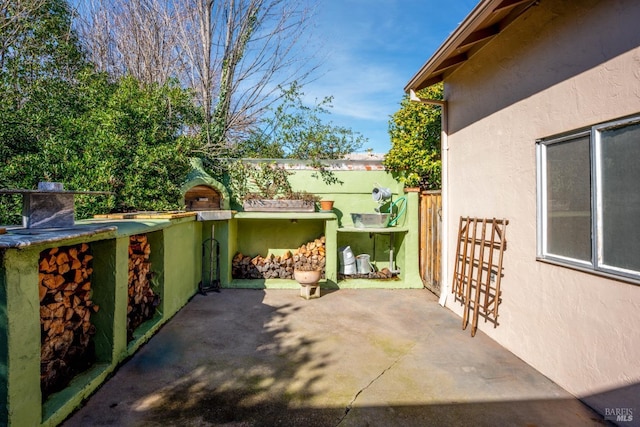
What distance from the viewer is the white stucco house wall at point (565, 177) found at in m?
2.39

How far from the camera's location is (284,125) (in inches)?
326

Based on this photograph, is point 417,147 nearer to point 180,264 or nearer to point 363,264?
point 363,264

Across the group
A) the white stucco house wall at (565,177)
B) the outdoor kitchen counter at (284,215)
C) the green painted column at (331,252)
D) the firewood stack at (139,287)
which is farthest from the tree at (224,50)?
the white stucco house wall at (565,177)

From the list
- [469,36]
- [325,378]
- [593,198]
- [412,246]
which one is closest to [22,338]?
[325,378]

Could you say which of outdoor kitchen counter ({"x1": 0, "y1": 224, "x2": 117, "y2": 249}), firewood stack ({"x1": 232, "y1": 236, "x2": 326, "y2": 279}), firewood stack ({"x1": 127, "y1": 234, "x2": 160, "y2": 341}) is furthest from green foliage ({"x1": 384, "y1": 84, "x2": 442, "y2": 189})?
outdoor kitchen counter ({"x1": 0, "y1": 224, "x2": 117, "y2": 249})

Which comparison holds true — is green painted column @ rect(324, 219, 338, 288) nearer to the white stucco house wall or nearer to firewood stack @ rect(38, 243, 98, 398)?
the white stucco house wall

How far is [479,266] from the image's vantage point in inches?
162

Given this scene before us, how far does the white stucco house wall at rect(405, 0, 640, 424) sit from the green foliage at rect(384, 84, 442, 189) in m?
2.14

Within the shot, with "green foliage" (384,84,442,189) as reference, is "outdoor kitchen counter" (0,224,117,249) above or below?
below

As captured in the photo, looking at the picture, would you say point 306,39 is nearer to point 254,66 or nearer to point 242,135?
point 254,66

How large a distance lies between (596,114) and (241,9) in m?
9.13

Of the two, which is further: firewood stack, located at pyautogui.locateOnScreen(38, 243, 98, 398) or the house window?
firewood stack, located at pyautogui.locateOnScreen(38, 243, 98, 398)

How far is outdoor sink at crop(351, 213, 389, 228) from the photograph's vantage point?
625 centimetres

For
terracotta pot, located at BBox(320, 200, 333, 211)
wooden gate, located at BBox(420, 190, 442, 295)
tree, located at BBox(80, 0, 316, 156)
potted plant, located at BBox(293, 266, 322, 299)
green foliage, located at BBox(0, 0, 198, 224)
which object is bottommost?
potted plant, located at BBox(293, 266, 322, 299)
